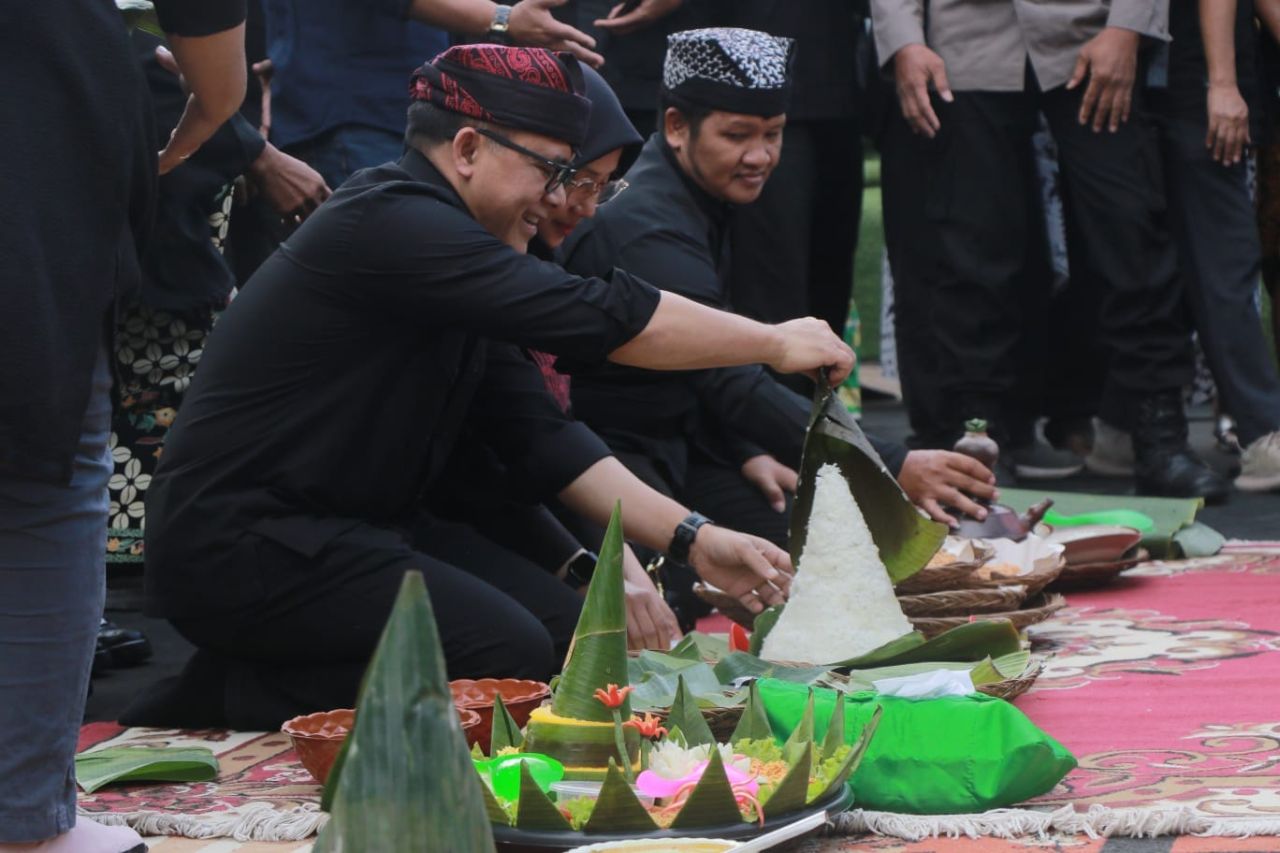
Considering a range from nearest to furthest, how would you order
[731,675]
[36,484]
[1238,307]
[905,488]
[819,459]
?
[36,484]
[731,675]
[819,459]
[905,488]
[1238,307]

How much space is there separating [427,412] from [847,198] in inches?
109

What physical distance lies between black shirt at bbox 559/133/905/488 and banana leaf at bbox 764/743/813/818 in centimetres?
172

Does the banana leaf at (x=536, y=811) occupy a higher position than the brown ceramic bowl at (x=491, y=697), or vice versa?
the banana leaf at (x=536, y=811)

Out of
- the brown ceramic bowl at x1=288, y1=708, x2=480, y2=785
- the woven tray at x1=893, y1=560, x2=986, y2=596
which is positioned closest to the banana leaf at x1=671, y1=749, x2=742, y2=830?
the brown ceramic bowl at x1=288, y1=708, x2=480, y2=785

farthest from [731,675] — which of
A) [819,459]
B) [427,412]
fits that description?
[427,412]

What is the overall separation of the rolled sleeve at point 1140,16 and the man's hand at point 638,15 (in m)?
1.14

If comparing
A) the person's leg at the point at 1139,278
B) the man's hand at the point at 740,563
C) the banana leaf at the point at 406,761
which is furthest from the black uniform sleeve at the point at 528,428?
the person's leg at the point at 1139,278

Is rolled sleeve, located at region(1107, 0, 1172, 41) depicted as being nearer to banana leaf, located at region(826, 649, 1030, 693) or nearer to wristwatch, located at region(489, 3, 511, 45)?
wristwatch, located at region(489, 3, 511, 45)

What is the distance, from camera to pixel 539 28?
4148 millimetres

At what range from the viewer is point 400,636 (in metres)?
1.49

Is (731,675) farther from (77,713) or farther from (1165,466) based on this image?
(1165,466)

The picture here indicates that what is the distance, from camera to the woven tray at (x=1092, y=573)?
4.16 m

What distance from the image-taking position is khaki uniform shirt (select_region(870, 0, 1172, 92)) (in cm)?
512

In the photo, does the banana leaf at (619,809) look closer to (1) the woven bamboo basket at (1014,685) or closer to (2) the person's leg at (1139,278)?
(1) the woven bamboo basket at (1014,685)
